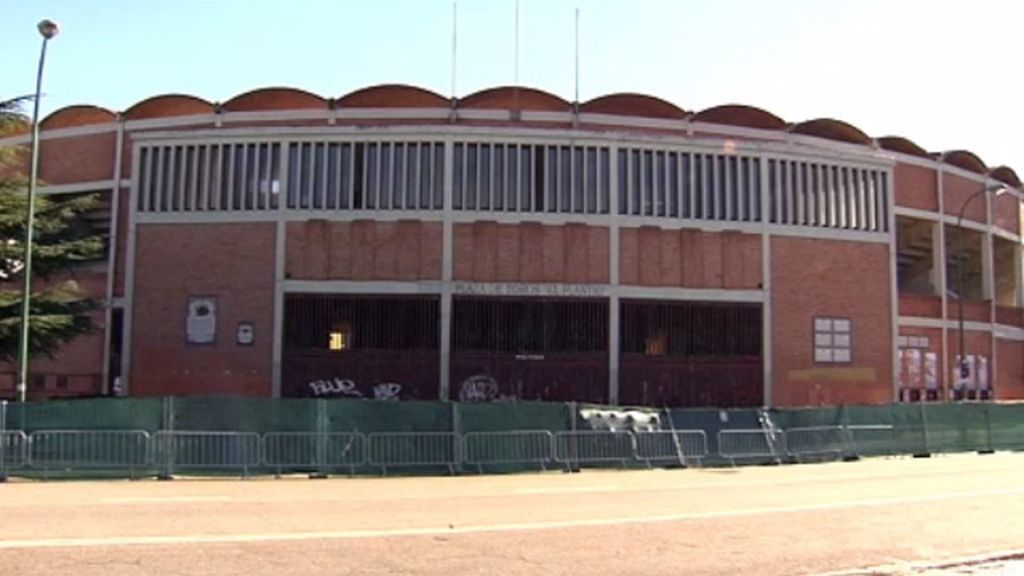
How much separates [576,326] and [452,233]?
17.4 feet

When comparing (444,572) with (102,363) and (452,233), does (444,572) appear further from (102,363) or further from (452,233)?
(102,363)

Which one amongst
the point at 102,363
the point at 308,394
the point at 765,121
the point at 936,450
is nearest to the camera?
the point at 936,450

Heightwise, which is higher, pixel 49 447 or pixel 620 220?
pixel 620 220

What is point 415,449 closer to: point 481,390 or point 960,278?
point 481,390

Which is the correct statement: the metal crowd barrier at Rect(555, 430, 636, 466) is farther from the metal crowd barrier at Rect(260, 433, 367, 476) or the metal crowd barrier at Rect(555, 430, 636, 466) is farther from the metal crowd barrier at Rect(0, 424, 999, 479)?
the metal crowd barrier at Rect(260, 433, 367, 476)

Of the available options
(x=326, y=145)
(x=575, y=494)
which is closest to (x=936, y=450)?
(x=575, y=494)

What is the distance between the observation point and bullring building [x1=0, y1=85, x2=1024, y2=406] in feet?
108

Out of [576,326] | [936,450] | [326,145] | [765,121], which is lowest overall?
[936,450]

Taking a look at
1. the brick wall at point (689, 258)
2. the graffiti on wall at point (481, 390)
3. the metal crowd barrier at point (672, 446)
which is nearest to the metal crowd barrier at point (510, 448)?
the metal crowd barrier at point (672, 446)

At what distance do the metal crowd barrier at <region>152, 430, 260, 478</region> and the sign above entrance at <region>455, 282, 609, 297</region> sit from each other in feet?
50.8

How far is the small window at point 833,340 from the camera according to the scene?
118 ft

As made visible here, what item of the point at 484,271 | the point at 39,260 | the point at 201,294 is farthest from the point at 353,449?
the point at 201,294

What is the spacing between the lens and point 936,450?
1047 inches

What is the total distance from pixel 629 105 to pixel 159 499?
1132 inches
